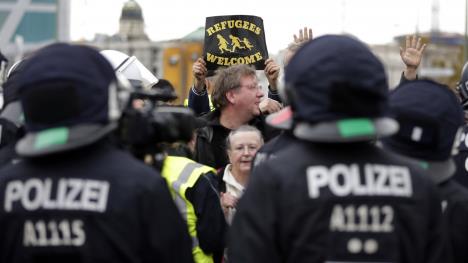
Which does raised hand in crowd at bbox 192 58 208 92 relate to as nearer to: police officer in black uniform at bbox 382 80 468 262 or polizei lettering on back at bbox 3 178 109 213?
police officer in black uniform at bbox 382 80 468 262

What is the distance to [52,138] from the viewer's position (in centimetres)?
475

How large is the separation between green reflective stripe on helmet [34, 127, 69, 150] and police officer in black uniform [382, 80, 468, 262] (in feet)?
4.94

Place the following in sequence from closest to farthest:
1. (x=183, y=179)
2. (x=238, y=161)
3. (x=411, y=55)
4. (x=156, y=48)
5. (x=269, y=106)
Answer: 1. (x=183, y=179)
2. (x=238, y=161)
3. (x=411, y=55)
4. (x=269, y=106)
5. (x=156, y=48)

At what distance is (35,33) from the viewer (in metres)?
13.2

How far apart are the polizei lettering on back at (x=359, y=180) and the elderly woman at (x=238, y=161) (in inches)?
134

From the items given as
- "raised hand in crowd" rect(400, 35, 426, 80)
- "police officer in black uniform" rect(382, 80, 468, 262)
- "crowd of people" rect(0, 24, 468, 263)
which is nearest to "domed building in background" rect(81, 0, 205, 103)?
"raised hand in crowd" rect(400, 35, 426, 80)

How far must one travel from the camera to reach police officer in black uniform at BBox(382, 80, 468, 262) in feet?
17.7

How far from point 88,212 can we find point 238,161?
145 inches

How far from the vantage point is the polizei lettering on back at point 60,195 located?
470cm

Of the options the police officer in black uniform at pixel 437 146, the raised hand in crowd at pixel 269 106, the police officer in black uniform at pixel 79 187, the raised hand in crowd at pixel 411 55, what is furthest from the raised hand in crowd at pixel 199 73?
the police officer in black uniform at pixel 79 187

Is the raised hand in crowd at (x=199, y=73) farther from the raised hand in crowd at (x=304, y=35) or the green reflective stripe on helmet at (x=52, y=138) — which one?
the green reflective stripe on helmet at (x=52, y=138)

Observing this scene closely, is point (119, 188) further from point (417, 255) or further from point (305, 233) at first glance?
point (417, 255)

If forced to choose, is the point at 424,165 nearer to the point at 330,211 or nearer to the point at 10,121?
the point at 330,211

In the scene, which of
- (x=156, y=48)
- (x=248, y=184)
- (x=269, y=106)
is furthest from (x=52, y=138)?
(x=156, y=48)
